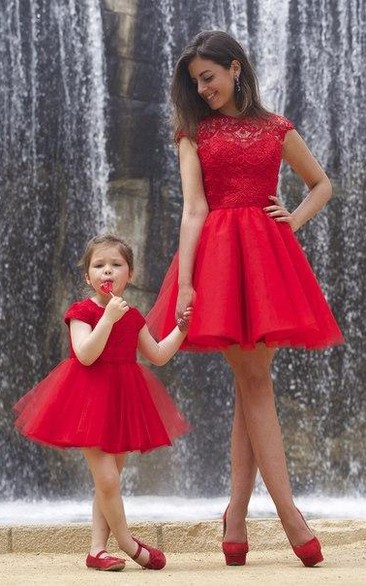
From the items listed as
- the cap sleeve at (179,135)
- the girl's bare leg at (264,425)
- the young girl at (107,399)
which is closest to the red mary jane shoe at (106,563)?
the young girl at (107,399)

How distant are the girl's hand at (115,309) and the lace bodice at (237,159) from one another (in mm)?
442

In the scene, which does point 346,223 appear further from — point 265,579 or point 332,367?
point 265,579

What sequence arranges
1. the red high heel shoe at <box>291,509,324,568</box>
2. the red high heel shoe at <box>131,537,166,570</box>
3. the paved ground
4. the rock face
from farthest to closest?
the rock face → the red high heel shoe at <box>131,537,166,570</box> → the red high heel shoe at <box>291,509,324,568</box> → the paved ground

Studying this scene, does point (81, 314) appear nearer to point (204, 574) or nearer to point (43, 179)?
point (204, 574)

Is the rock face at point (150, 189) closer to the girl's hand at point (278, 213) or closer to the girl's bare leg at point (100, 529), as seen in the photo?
the girl's bare leg at point (100, 529)

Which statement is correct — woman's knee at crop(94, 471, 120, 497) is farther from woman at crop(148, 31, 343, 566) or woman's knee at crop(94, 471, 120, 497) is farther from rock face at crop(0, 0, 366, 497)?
rock face at crop(0, 0, 366, 497)

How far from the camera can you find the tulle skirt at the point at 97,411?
342 cm

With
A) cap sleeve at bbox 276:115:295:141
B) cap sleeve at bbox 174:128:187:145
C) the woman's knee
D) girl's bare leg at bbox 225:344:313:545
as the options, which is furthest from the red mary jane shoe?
cap sleeve at bbox 276:115:295:141

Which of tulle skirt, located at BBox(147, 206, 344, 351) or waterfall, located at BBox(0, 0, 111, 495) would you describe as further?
waterfall, located at BBox(0, 0, 111, 495)

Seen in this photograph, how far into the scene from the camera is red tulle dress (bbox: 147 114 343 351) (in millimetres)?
3393

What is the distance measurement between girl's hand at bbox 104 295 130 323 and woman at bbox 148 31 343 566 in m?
0.17

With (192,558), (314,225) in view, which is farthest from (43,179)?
(192,558)

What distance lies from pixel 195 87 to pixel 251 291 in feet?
2.22

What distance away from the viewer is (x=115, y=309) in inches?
134
